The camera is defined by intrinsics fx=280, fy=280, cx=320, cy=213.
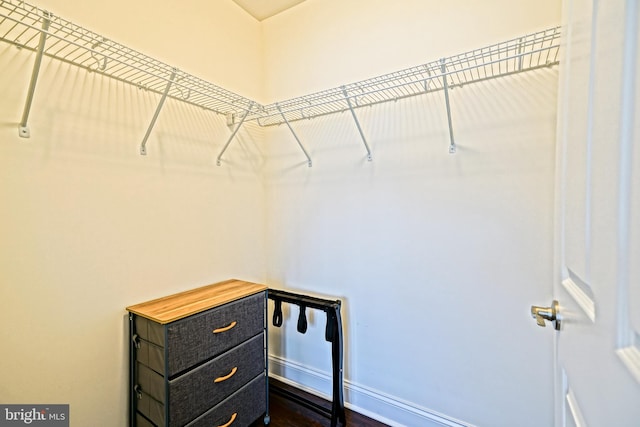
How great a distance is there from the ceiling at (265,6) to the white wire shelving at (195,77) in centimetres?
81

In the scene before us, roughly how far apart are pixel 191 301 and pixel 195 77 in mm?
1130

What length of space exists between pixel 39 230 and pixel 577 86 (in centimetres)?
180

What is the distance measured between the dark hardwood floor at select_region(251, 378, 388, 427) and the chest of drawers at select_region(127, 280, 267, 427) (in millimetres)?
156

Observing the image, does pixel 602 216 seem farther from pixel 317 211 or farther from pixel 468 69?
pixel 317 211

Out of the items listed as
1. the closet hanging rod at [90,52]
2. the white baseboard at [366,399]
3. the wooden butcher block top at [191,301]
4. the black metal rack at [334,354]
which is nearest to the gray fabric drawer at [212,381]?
the wooden butcher block top at [191,301]

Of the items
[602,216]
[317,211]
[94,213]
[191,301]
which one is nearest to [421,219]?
[317,211]

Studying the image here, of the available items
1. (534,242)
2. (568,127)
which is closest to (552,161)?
(534,242)

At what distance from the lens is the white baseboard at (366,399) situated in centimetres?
157

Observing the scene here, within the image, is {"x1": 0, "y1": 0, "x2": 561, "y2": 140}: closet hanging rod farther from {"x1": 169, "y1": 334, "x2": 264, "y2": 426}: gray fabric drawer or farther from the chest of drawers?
{"x1": 169, "y1": 334, "x2": 264, "y2": 426}: gray fabric drawer

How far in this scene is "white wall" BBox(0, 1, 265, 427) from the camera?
109 centimetres

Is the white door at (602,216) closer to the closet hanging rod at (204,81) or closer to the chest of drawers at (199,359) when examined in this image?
the closet hanging rod at (204,81)

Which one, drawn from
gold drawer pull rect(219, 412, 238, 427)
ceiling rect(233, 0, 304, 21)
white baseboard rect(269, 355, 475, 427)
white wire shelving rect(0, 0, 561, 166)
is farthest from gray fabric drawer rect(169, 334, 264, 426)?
ceiling rect(233, 0, 304, 21)

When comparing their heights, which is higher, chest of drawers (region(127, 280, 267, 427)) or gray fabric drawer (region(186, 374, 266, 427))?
chest of drawers (region(127, 280, 267, 427))

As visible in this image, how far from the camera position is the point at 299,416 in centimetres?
175
